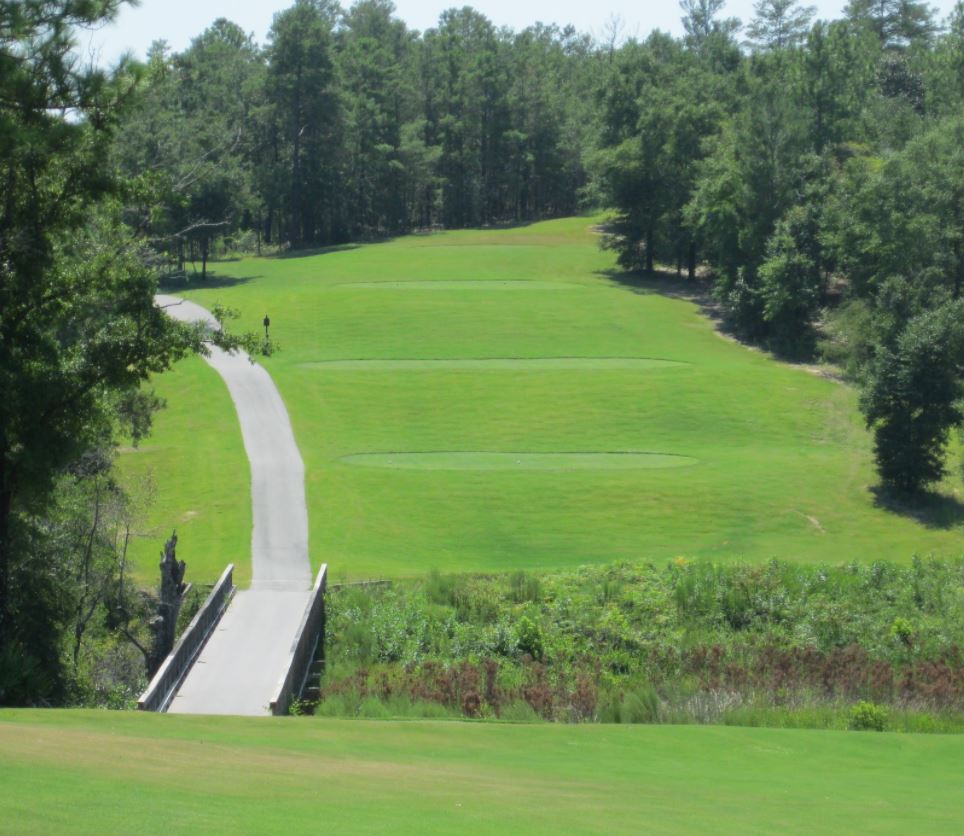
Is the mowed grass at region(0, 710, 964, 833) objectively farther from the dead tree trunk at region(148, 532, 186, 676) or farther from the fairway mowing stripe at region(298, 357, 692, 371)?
the fairway mowing stripe at region(298, 357, 692, 371)

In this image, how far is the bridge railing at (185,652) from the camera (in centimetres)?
1768

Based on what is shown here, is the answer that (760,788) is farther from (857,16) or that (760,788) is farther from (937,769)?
(857,16)

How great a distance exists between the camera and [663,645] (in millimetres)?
23578

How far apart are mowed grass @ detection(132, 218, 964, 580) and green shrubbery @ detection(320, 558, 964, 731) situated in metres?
3.73

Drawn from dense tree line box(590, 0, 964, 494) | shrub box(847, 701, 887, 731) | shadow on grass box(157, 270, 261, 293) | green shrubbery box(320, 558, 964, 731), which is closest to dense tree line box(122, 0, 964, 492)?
dense tree line box(590, 0, 964, 494)

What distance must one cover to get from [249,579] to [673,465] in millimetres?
17008

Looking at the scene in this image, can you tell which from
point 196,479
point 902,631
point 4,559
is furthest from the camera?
point 196,479

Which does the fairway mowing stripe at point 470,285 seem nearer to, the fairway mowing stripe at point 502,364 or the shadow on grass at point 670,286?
the shadow on grass at point 670,286

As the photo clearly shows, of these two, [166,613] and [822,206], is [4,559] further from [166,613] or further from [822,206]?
[822,206]

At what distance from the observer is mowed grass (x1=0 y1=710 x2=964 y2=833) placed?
8.51m

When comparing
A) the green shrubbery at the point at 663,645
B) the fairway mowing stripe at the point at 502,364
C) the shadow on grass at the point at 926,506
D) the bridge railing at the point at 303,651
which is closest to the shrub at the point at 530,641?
the green shrubbery at the point at 663,645

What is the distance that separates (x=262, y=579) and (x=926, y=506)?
21956 millimetres

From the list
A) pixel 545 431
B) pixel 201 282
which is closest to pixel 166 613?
pixel 545 431

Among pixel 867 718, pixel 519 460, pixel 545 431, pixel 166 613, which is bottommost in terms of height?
pixel 519 460
